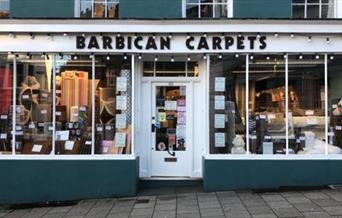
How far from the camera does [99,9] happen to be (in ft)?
39.0

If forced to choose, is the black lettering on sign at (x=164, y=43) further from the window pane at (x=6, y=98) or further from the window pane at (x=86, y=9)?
the window pane at (x=6, y=98)

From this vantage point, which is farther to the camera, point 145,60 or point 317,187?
point 145,60

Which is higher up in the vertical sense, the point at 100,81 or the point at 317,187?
the point at 100,81

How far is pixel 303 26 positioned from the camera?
36.3ft

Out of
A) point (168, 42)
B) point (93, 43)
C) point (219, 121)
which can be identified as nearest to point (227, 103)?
point (219, 121)

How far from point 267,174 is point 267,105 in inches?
62.2

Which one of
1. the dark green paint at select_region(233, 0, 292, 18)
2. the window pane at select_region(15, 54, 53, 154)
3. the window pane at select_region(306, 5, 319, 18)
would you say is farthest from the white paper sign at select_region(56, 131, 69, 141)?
the window pane at select_region(306, 5, 319, 18)

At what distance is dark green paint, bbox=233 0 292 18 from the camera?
37.5 feet

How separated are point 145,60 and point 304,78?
367cm

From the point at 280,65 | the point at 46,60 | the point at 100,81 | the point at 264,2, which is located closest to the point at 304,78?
the point at 280,65

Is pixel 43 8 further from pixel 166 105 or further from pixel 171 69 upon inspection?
pixel 166 105

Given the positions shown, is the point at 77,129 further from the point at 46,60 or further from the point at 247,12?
the point at 247,12

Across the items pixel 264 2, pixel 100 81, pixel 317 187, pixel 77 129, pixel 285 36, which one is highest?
pixel 264 2

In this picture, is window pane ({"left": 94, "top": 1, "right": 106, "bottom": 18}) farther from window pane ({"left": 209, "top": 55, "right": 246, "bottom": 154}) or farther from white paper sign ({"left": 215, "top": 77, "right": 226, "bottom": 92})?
white paper sign ({"left": 215, "top": 77, "right": 226, "bottom": 92})
